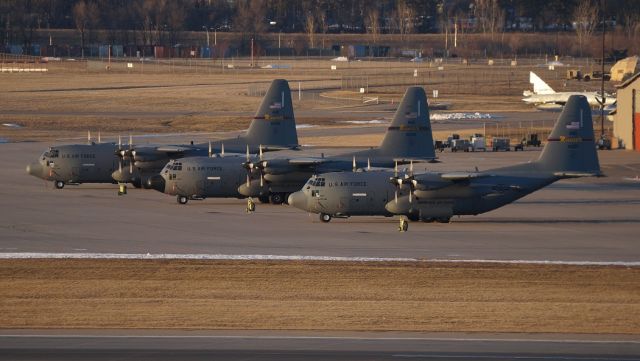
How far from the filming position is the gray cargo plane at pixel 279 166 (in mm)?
70188

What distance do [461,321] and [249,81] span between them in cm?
15888

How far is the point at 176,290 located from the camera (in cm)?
4669

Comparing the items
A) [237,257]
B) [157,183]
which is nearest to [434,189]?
[237,257]

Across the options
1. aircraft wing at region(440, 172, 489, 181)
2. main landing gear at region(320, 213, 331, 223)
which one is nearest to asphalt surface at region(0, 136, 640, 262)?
main landing gear at region(320, 213, 331, 223)

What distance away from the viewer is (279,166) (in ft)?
231

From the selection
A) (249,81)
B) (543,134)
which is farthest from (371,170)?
(249,81)

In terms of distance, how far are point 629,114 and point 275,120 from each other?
4066 cm

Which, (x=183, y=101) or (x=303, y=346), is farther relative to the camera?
(x=183, y=101)

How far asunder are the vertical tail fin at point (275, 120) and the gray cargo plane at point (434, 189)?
15439 mm

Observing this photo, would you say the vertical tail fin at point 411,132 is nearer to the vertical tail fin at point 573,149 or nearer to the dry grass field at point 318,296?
the vertical tail fin at point 573,149

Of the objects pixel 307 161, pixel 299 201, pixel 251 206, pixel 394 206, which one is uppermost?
pixel 307 161

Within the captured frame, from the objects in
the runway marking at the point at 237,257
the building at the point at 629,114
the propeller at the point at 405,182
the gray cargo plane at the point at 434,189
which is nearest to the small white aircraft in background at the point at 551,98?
the building at the point at 629,114

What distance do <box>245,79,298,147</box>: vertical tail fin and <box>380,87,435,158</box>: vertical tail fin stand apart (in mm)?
10089

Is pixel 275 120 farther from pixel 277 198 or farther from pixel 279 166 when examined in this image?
pixel 279 166
